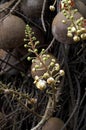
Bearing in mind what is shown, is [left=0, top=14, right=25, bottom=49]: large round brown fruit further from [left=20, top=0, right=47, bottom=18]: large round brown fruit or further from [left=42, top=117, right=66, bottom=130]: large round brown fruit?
[left=42, top=117, right=66, bottom=130]: large round brown fruit

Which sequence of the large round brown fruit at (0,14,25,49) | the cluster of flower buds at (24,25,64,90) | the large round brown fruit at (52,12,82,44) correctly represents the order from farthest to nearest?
the large round brown fruit at (0,14,25,49) → the large round brown fruit at (52,12,82,44) → the cluster of flower buds at (24,25,64,90)

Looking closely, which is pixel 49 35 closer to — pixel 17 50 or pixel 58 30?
Result: pixel 17 50

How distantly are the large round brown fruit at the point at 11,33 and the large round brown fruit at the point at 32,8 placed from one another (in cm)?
5

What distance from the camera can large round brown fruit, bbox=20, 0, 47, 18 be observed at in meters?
1.02

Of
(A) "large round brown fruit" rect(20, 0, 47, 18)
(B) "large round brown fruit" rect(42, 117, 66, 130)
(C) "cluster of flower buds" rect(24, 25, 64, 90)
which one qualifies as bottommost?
(B) "large round brown fruit" rect(42, 117, 66, 130)

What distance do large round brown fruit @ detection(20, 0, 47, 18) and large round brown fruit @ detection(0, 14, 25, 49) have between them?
1.8 inches

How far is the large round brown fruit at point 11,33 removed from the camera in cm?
98

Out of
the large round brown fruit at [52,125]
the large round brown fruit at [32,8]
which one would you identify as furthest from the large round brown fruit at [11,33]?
the large round brown fruit at [52,125]

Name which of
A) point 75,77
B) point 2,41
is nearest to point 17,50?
point 2,41

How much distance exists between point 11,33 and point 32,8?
0.10m

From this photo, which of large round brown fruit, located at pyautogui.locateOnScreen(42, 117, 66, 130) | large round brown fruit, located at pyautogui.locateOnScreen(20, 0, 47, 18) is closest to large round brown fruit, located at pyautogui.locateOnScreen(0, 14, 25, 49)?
large round brown fruit, located at pyautogui.locateOnScreen(20, 0, 47, 18)

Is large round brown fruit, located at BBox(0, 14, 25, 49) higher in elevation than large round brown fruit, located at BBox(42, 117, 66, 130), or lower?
higher

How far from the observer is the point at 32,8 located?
1.02 metres

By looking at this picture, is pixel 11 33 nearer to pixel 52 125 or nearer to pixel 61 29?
pixel 61 29
